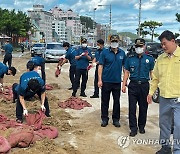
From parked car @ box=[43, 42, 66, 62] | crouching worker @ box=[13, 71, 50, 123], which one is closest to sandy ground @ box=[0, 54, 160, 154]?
crouching worker @ box=[13, 71, 50, 123]

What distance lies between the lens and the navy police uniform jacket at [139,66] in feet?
22.0

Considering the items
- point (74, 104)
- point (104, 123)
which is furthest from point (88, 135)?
point (74, 104)

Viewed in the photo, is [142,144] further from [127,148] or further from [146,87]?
[146,87]

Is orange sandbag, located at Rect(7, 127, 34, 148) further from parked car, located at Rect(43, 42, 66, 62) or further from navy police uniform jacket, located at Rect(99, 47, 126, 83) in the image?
parked car, located at Rect(43, 42, 66, 62)

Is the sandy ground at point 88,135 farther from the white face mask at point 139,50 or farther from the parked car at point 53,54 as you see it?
the parked car at point 53,54

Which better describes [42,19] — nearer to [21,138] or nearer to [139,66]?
[139,66]

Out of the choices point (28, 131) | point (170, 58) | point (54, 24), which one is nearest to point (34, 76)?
point (28, 131)

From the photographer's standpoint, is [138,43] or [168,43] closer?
[168,43]

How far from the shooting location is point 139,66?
6.72m

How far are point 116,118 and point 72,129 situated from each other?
1017mm

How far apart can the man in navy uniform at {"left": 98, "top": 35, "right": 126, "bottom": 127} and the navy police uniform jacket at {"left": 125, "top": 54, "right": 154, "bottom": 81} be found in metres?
0.66

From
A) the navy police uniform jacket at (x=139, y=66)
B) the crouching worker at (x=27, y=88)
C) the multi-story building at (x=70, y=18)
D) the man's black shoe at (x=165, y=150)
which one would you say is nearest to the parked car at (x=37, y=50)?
the crouching worker at (x=27, y=88)

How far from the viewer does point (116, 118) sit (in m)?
7.61

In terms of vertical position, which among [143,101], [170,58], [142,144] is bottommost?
[142,144]
